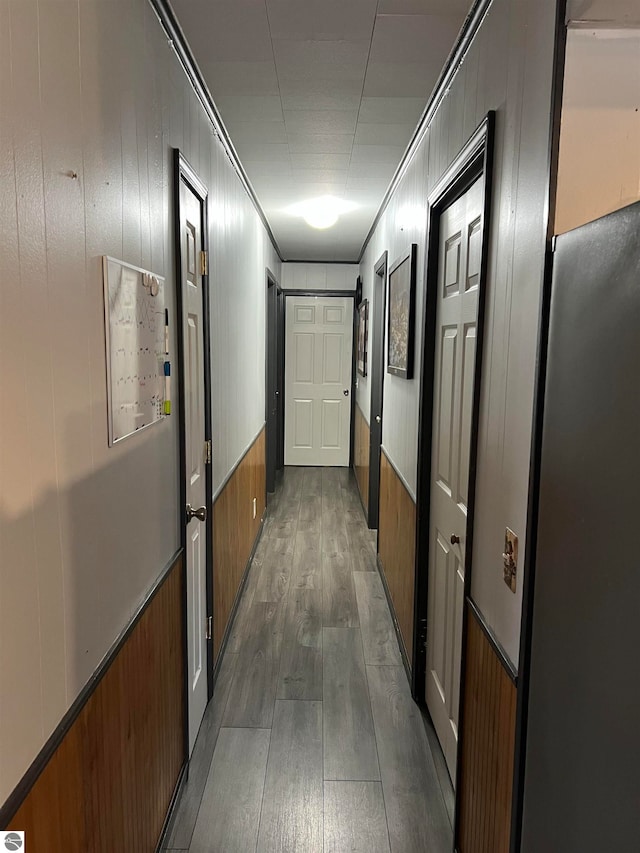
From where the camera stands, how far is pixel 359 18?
170cm

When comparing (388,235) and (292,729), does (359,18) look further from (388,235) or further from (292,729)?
(292,729)

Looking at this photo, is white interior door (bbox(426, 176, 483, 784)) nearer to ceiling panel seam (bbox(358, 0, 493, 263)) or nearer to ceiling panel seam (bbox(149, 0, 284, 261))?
ceiling panel seam (bbox(358, 0, 493, 263))

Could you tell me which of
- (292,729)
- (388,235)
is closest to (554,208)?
(292,729)

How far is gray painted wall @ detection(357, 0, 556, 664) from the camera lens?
127 cm

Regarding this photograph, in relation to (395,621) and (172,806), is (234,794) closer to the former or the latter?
(172,806)

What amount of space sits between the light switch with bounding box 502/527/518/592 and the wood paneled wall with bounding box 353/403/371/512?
365 cm

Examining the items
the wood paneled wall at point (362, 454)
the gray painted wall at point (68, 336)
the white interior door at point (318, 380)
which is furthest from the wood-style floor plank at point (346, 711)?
the white interior door at point (318, 380)

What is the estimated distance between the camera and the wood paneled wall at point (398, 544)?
274 centimetres

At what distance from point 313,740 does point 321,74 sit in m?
2.51

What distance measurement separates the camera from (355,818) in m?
1.95

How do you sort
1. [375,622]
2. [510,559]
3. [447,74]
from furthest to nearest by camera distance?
[375,622] < [447,74] < [510,559]

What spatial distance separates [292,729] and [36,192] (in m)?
2.20

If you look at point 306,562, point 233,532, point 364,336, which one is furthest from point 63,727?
point 364,336

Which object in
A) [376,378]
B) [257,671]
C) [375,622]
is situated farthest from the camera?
[376,378]
